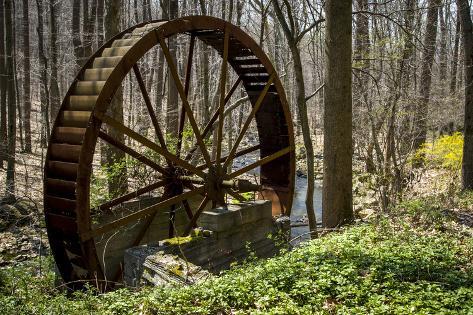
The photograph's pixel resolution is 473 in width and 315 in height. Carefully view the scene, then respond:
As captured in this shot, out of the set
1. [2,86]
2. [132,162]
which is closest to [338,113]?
[132,162]

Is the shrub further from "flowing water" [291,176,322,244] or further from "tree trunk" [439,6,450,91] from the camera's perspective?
"tree trunk" [439,6,450,91]

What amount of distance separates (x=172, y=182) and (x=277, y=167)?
2.89 metres

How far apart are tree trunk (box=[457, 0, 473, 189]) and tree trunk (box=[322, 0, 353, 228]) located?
451cm

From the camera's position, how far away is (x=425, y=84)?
13.8m

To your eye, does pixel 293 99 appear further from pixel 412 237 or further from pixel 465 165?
pixel 412 237

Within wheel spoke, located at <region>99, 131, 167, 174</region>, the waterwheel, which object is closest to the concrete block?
the waterwheel

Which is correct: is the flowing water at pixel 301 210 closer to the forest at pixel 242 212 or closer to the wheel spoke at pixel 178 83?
the forest at pixel 242 212

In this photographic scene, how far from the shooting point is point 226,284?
4.24 m

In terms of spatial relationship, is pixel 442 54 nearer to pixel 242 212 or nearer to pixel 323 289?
pixel 242 212

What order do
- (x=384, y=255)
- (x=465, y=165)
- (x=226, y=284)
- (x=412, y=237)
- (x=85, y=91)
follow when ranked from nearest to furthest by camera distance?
1. (x=226, y=284)
2. (x=384, y=255)
3. (x=412, y=237)
4. (x=85, y=91)
5. (x=465, y=165)

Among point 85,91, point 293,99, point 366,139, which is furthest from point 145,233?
point 293,99

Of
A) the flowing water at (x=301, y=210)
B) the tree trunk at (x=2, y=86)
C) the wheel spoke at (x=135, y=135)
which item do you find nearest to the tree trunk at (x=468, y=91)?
the flowing water at (x=301, y=210)

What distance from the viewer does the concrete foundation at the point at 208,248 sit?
5336mm

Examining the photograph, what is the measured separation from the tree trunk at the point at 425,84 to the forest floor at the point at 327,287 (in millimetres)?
6426
